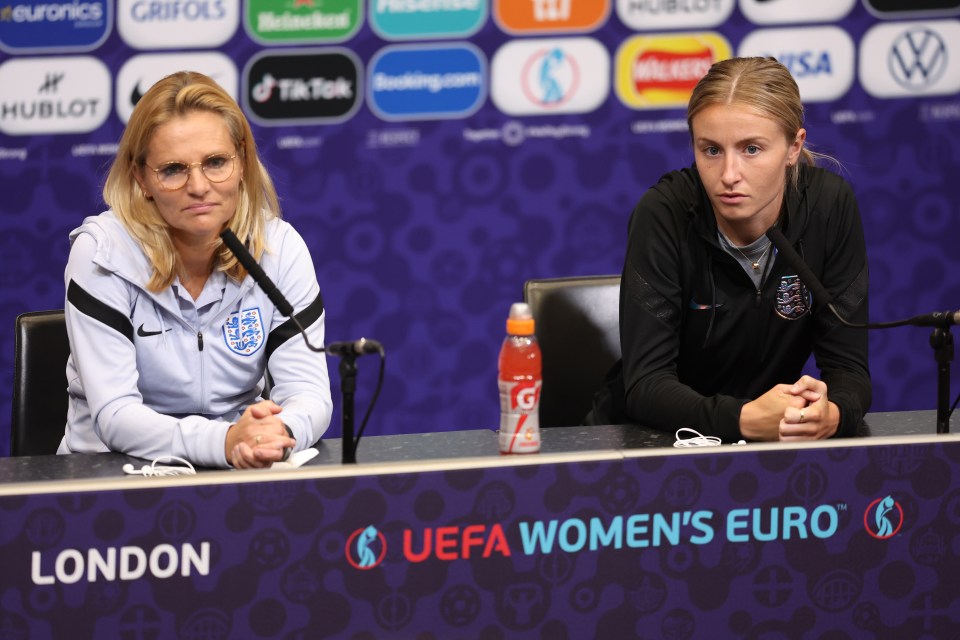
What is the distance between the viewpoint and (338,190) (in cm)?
356

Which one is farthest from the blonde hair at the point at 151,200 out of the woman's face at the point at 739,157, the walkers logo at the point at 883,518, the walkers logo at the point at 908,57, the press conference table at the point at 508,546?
the walkers logo at the point at 908,57

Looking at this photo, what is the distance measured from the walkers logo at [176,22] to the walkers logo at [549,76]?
32.2 inches

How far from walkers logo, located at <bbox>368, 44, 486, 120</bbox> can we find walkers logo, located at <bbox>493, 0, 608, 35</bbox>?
14cm

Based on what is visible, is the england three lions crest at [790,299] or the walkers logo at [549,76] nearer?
the england three lions crest at [790,299]

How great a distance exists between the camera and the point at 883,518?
155cm

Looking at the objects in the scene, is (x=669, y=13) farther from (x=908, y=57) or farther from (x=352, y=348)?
(x=352, y=348)

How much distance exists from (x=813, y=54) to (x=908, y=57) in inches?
12.4

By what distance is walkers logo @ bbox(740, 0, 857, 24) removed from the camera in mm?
3518

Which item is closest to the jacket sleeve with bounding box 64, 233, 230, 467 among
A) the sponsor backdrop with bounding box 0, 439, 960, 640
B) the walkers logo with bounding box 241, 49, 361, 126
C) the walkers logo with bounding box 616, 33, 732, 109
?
the sponsor backdrop with bounding box 0, 439, 960, 640

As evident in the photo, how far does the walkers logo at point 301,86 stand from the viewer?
136 inches

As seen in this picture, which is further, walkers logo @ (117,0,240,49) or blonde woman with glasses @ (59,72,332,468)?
walkers logo @ (117,0,240,49)

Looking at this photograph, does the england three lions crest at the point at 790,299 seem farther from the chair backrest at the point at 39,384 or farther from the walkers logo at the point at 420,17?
the walkers logo at the point at 420,17

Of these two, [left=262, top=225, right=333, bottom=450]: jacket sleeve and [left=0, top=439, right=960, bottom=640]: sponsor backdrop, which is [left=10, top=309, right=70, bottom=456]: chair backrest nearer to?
[left=262, top=225, right=333, bottom=450]: jacket sleeve

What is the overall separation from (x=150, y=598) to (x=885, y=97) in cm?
295
